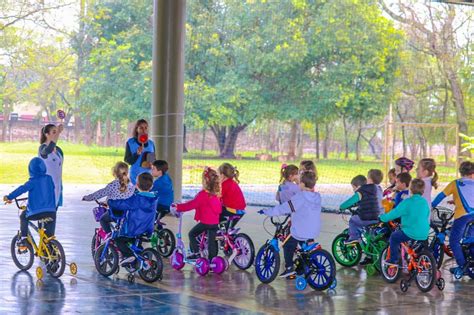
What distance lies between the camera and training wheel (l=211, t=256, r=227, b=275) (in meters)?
11.3

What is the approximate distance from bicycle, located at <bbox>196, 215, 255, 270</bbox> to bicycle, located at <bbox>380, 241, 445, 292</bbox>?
1.67 metres

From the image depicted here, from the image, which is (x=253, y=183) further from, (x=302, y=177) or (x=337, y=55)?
(x=302, y=177)

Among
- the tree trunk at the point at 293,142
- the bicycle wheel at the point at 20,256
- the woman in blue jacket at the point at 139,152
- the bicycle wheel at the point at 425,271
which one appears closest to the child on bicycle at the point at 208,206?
the bicycle wheel at the point at 20,256

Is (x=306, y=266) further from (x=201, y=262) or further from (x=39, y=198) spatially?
(x=39, y=198)

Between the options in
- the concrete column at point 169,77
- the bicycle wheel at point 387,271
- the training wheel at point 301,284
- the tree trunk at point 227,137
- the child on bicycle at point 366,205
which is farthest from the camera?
the tree trunk at point 227,137

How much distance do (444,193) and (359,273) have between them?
4.49ft

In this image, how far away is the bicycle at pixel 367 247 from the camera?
11742 millimetres

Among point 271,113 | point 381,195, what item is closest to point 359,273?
point 381,195

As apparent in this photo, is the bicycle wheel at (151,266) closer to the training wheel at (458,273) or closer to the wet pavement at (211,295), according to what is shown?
the wet pavement at (211,295)

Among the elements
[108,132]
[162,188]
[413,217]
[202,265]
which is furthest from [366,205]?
[108,132]

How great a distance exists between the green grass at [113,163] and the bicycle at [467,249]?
60.5 feet

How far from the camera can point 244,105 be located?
3769cm

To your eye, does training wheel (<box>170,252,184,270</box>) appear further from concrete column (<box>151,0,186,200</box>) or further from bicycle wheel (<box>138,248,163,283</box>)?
concrete column (<box>151,0,186,200</box>)

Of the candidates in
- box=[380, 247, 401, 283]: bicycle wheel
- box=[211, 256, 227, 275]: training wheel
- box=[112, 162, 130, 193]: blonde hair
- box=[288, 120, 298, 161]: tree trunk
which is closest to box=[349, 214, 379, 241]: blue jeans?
box=[380, 247, 401, 283]: bicycle wheel
